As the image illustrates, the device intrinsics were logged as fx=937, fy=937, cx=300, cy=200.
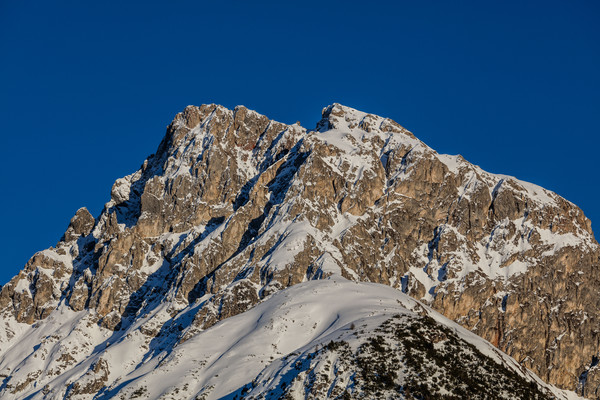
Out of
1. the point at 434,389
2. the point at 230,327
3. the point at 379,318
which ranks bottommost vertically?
the point at 434,389

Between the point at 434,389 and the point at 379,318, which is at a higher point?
the point at 379,318

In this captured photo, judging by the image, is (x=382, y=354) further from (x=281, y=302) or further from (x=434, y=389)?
(x=281, y=302)

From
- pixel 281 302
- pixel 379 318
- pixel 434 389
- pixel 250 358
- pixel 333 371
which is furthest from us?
pixel 281 302

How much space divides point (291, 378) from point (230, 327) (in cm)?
4921

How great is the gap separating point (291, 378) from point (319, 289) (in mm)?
49916

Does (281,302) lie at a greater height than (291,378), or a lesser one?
greater

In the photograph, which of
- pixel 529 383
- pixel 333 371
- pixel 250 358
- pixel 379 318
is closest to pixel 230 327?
pixel 250 358

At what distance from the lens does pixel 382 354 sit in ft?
374

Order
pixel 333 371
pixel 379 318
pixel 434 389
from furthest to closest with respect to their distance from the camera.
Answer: pixel 379 318
pixel 333 371
pixel 434 389

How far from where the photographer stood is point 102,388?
19725 centimetres

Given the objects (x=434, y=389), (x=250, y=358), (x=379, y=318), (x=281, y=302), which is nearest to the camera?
(x=434, y=389)

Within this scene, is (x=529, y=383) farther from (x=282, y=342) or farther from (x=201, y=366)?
(x=201, y=366)

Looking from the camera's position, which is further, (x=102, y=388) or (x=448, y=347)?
(x=102, y=388)


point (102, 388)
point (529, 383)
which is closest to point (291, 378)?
point (529, 383)
